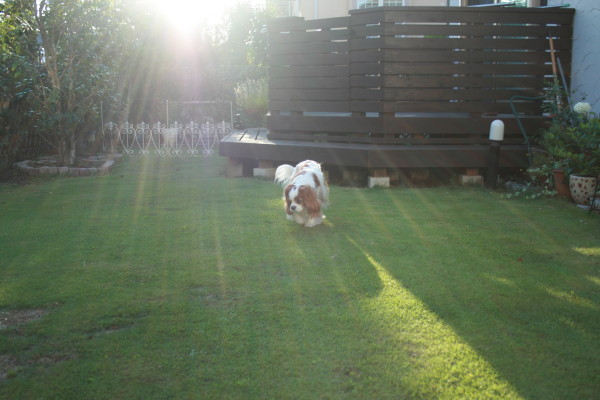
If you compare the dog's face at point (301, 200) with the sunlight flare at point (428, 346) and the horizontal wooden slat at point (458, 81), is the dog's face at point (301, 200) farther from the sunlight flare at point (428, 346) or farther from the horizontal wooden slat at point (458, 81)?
the horizontal wooden slat at point (458, 81)

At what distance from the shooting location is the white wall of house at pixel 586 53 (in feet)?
22.1

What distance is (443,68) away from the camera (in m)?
7.20

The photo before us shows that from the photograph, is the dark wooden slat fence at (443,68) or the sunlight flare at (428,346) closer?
the sunlight flare at (428,346)

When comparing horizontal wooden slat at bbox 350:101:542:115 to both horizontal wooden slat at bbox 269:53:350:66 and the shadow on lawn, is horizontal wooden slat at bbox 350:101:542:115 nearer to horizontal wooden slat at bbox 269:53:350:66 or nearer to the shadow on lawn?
horizontal wooden slat at bbox 269:53:350:66

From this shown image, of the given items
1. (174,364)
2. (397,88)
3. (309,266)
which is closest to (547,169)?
(397,88)

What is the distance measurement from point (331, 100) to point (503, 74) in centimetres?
232

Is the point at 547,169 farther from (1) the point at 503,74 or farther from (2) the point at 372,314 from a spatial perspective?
(2) the point at 372,314

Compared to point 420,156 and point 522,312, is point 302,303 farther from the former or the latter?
point 420,156

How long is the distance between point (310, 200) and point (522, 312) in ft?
7.82

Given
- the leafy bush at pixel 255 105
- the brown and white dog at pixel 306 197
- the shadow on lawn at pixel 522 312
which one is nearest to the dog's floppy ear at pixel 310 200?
the brown and white dog at pixel 306 197

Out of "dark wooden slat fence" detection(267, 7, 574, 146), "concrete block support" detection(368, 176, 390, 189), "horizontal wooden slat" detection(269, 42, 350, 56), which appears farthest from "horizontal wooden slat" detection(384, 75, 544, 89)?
"concrete block support" detection(368, 176, 390, 189)

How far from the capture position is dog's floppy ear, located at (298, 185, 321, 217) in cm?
509

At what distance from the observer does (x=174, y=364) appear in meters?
2.59

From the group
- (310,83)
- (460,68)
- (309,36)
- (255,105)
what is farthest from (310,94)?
(255,105)
